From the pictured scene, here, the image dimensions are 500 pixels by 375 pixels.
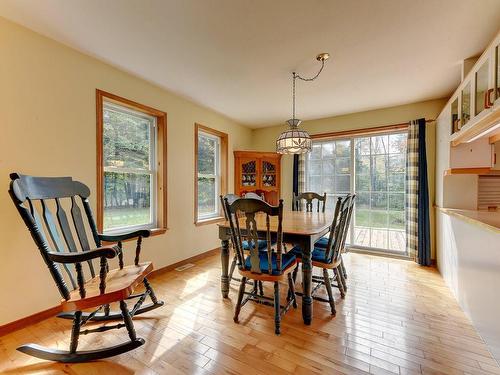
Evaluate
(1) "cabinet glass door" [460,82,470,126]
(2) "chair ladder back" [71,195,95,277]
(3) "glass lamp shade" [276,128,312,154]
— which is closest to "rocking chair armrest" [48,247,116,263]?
(2) "chair ladder back" [71,195,95,277]

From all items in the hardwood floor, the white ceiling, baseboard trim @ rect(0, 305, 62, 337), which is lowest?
the hardwood floor

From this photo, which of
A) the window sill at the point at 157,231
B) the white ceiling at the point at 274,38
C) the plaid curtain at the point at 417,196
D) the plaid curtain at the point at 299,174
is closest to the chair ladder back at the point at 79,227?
the window sill at the point at 157,231

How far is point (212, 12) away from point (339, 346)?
8.37ft

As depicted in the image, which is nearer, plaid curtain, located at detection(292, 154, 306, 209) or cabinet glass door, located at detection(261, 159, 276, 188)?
plaid curtain, located at detection(292, 154, 306, 209)

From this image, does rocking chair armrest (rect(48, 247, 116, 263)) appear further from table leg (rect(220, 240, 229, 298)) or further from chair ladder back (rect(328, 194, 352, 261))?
chair ladder back (rect(328, 194, 352, 261))

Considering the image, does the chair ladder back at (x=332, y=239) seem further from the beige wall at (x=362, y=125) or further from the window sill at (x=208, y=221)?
the beige wall at (x=362, y=125)

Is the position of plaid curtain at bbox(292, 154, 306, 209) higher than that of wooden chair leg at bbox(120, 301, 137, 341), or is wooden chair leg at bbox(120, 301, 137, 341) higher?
plaid curtain at bbox(292, 154, 306, 209)


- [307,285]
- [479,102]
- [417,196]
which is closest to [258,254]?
[307,285]

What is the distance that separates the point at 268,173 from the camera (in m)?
4.47

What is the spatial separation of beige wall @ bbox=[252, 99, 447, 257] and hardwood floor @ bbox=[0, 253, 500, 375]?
6.20ft

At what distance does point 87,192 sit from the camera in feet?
6.41

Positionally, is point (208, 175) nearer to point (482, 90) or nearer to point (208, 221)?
point (208, 221)

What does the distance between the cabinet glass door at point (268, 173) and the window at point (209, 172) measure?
72cm

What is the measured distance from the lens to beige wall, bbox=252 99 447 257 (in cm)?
339
